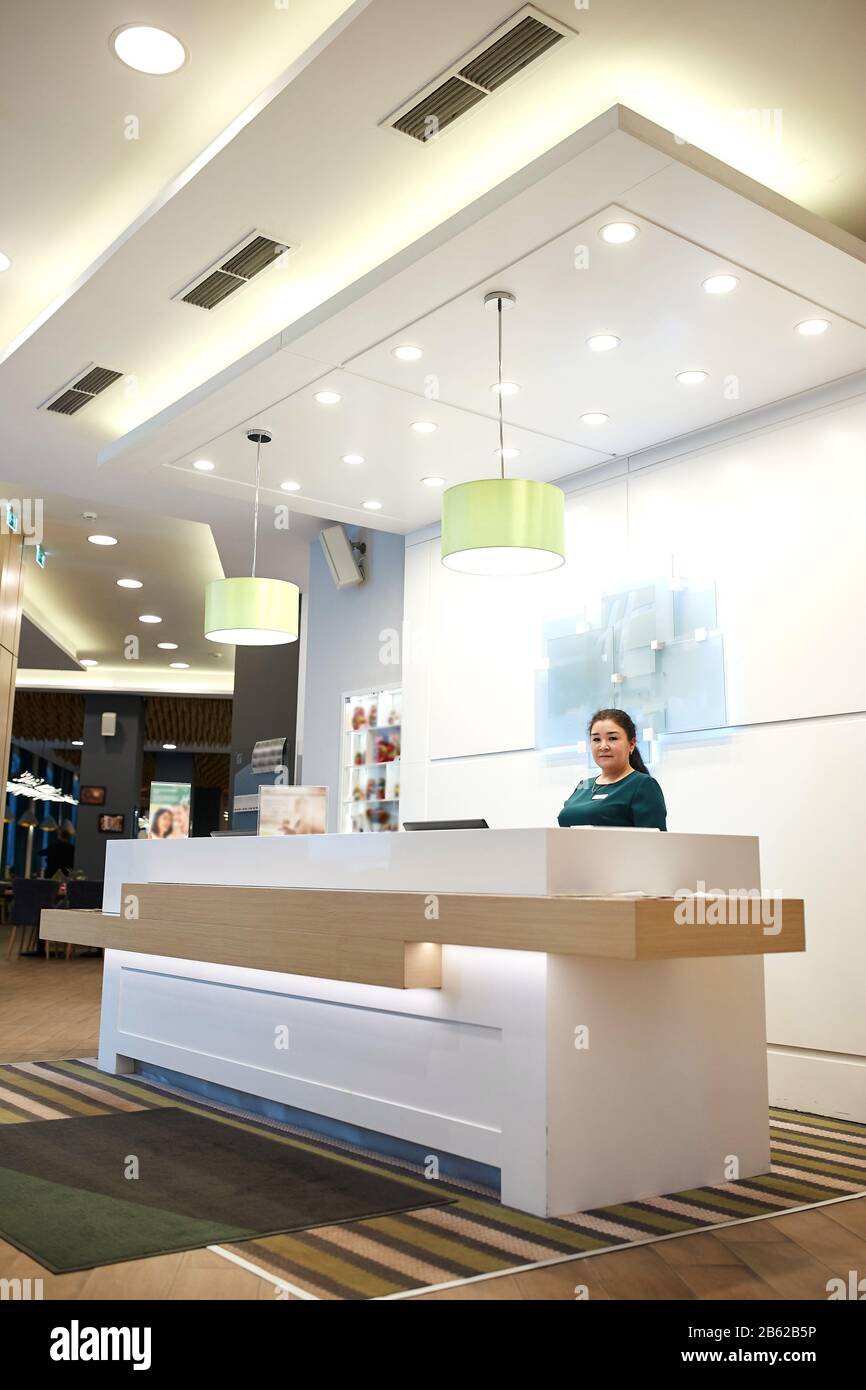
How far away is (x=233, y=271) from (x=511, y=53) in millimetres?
1712

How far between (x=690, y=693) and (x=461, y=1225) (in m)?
3.03

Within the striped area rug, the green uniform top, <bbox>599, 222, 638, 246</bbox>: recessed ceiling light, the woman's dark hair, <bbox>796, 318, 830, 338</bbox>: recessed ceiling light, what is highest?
<bbox>599, 222, 638, 246</bbox>: recessed ceiling light

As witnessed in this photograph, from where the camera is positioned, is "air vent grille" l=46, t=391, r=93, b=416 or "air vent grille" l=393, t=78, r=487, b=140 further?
"air vent grille" l=46, t=391, r=93, b=416

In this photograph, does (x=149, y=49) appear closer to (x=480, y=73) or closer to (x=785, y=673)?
(x=480, y=73)

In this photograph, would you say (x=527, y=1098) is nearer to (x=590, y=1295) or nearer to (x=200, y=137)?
(x=590, y=1295)

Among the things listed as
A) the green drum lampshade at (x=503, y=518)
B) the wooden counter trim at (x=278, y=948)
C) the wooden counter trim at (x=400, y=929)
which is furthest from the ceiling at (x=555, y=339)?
the wooden counter trim at (x=278, y=948)

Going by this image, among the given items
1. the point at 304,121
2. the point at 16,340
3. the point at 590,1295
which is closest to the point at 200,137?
the point at 304,121

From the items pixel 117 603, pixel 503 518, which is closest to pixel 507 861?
pixel 503 518

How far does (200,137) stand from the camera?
430 centimetres

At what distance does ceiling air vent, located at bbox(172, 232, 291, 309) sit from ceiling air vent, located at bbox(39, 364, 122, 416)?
2.91ft

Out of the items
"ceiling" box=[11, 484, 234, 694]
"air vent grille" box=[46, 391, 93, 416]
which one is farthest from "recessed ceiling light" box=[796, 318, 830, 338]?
"ceiling" box=[11, 484, 234, 694]

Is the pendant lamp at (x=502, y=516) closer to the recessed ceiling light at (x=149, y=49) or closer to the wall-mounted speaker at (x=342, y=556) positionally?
the recessed ceiling light at (x=149, y=49)

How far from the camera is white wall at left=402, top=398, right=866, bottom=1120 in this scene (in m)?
4.77

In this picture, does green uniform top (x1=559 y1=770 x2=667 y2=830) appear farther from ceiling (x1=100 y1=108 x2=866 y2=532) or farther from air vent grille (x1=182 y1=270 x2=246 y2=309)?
air vent grille (x1=182 y1=270 x2=246 y2=309)
